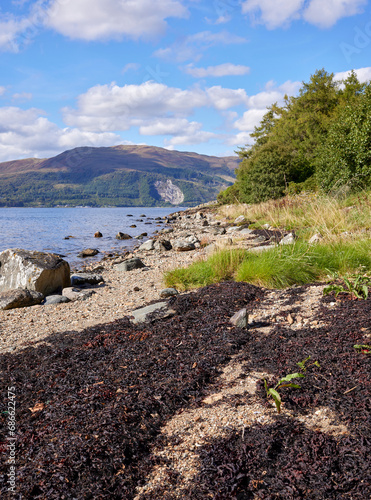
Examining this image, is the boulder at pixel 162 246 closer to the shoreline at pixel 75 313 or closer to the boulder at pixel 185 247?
the boulder at pixel 185 247

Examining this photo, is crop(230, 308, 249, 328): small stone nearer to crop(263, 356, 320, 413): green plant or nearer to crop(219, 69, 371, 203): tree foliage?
crop(263, 356, 320, 413): green plant

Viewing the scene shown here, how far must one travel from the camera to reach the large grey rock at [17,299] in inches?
282

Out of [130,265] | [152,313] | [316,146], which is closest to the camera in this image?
[152,313]

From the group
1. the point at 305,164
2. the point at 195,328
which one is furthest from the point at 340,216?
the point at 305,164

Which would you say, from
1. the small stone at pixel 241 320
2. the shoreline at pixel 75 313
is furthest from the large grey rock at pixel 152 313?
the small stone at pixel 241 320

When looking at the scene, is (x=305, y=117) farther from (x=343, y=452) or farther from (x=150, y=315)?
(x=343, y=452)

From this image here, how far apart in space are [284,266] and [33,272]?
630 cm

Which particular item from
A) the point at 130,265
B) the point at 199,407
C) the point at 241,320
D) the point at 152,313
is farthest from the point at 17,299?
the point at 199,407

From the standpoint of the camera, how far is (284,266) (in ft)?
20.5

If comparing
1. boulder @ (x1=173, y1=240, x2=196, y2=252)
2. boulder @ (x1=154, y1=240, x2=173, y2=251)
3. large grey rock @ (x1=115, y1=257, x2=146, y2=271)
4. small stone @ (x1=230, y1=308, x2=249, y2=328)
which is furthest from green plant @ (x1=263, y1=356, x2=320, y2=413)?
boulder @ (x1=154, y1=240, x2=173, y2=251)

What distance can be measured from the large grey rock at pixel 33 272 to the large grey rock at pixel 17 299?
77 centimetres

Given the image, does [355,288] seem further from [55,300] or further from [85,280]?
[85,280]

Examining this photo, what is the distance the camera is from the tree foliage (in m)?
18.2

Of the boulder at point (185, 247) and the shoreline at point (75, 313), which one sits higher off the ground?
the boulder at point (185, 247)
